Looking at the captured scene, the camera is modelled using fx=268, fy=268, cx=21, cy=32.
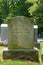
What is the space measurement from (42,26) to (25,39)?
25573mm

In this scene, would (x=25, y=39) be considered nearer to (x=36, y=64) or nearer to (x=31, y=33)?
(x=31, y=33)

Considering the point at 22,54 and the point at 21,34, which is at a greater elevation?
the point at 21,34

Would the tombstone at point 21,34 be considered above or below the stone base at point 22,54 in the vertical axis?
above

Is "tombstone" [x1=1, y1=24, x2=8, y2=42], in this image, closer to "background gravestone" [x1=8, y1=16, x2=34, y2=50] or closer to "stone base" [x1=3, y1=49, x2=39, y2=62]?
"background gravestone" [x1=8, y1=16, x2=34, y2=50]

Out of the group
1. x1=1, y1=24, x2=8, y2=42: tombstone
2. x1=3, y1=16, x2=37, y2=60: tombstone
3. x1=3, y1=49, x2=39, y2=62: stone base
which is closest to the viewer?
x1=3, y1=49, x2=39, y2=62: stone base

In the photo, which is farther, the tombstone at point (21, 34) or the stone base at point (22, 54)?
the tombstone at point (21, 34)

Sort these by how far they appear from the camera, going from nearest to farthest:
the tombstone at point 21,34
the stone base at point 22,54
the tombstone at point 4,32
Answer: the stone base at point 22,54
the tombstone at point 21,34
the tombstone at point 4,32

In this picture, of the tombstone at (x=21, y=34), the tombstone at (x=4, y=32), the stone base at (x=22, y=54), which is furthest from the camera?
the tombstone at (x=4, y=32)

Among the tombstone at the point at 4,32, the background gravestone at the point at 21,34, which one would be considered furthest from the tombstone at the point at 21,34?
the tombstone at the point at 4,32

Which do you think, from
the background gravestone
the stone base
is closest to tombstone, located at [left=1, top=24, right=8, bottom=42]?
the background gravestone

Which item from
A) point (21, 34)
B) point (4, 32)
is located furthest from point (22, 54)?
point (4, 32)

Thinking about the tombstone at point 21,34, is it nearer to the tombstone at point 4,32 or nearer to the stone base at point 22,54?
the stone base at point 22,54

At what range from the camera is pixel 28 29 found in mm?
11109

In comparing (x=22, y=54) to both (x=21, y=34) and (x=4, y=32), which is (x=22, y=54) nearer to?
(x=21, y=34)
